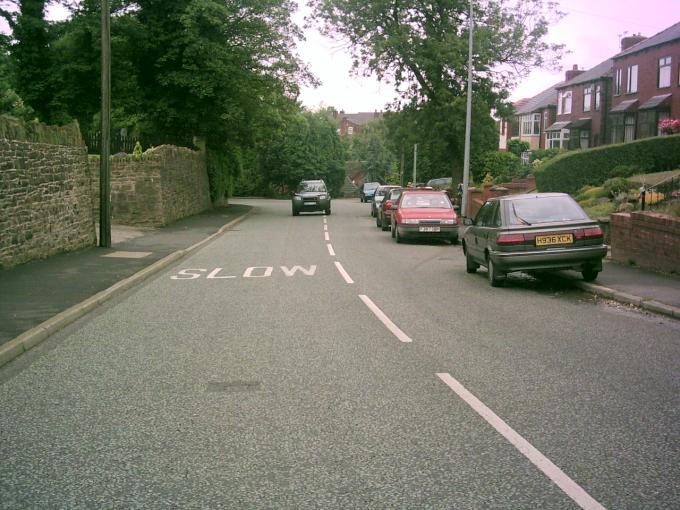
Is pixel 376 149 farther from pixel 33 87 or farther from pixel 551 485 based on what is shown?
pixel 551 485

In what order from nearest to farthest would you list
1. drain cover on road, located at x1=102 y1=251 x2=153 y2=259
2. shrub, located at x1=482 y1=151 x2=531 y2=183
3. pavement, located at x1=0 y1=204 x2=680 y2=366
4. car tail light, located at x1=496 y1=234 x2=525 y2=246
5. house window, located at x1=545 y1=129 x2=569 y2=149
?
pavement, located at x1=0 y1=204 x2=680 y2=366
car tail light, located at x1=496 y1=234 x2=525 y2=246
drain cover on road, located at x1=102 y1=251 x2=153 y2=259
shrub, located at x1=482 y1=151 x2=531 y2=183
house window, located at x1=545 y1=129 x2=569 y2=149

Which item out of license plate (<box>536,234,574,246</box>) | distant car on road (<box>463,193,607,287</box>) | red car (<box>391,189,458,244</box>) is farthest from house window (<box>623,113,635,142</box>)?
license plate (<box>536,234,574,246</box>)

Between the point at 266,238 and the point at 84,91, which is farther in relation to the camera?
the point at 84,91

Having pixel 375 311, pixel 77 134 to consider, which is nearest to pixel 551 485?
pixel 375 311

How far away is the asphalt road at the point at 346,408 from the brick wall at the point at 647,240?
322cm

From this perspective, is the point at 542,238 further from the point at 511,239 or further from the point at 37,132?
the point at 37,132

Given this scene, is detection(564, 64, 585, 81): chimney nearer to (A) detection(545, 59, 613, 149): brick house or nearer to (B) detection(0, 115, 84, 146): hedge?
(A) detection(545, 59, 613, 149): brick house

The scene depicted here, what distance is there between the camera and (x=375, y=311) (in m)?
9.81

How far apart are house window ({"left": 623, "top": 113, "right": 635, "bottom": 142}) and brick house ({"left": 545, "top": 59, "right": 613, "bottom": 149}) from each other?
5.75 meters

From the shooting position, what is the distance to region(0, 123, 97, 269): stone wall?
12938 mm

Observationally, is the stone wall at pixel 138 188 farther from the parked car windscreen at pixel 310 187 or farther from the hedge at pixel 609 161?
the hedge at pixel 609 161

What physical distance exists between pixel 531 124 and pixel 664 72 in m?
29.7

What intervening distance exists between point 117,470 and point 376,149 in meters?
90.5

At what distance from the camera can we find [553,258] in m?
11.7
